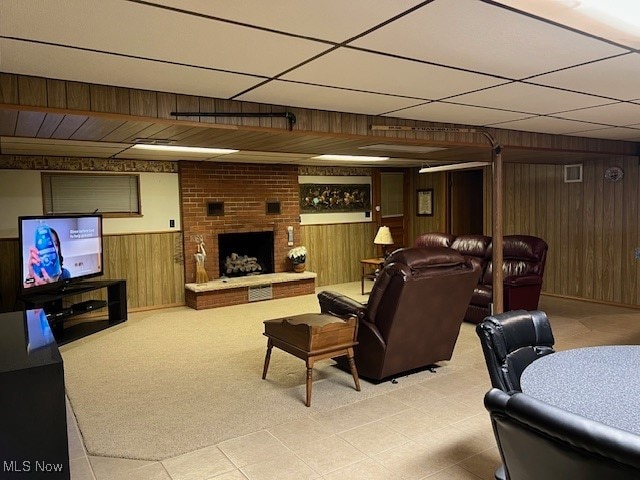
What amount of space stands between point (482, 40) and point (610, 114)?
8.58ft

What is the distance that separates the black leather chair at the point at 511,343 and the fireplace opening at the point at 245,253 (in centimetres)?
563

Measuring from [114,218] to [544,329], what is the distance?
Answer: 5.68m

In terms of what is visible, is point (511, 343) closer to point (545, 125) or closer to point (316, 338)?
point (316, 338)

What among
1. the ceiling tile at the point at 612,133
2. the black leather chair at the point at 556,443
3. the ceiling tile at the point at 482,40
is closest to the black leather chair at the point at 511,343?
the black leather chair at the point at 556,443

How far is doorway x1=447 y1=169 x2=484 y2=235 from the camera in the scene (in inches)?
345

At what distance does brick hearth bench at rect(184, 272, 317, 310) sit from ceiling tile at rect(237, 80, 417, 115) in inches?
152

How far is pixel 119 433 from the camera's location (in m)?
2.99

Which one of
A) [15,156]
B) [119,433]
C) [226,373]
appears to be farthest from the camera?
[15,156]

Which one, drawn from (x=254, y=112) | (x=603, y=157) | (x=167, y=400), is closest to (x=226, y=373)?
(x=167, y=400)

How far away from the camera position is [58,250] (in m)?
5.28

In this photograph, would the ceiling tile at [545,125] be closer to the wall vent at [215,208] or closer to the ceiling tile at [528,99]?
the ceiling tile at [528,99]

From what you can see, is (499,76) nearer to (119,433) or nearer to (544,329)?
(544,329)

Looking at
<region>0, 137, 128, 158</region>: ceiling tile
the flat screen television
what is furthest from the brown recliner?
the flat screen television

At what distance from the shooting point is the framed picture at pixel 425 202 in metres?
9.09
